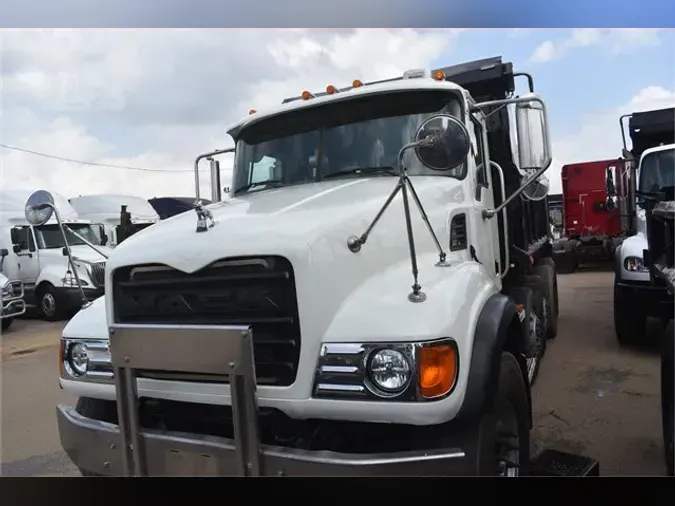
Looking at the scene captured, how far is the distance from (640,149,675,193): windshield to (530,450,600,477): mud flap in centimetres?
243

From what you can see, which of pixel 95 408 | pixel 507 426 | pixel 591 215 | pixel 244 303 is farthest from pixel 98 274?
pixel 591 215

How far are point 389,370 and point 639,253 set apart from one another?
11.6 ft

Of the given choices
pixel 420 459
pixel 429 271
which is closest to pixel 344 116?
pixel 429 271

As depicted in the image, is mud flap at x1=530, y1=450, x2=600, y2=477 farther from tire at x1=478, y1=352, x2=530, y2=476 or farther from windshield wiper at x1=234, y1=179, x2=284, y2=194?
windshield wiper at x1=234, y1=179, x2=284, y2=194

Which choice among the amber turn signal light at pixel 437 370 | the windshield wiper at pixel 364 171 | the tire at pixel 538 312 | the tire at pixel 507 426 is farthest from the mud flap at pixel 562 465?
the tire at pixel 538 312

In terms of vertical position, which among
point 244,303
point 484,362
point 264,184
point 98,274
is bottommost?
point 484,362

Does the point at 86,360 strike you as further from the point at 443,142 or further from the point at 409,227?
the point at 443,142

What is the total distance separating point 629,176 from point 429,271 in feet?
10.4

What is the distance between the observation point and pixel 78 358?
2885 mm

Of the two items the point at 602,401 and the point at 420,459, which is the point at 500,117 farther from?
the point at 420,459

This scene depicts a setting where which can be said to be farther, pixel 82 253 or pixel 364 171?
pixel 82 253

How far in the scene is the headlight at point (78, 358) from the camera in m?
2.85

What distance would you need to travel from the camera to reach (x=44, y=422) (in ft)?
11.1

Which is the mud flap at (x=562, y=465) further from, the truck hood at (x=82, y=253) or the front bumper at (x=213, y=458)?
the truck hood at (x=82, y=253)
